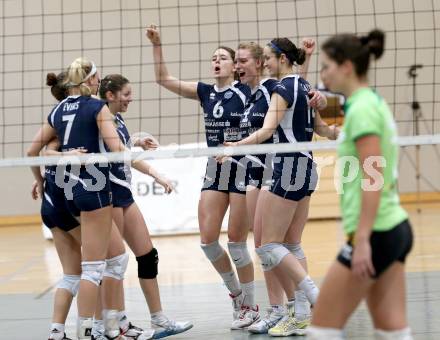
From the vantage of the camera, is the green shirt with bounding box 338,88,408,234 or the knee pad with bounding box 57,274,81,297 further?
the knee pad with bounding box 57,274,81,297

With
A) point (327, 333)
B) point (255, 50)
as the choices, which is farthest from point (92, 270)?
point (327, 333)

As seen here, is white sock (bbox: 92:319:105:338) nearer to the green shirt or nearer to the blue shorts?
the blue shorts

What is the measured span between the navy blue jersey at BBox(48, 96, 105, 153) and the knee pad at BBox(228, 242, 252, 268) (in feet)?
4.56

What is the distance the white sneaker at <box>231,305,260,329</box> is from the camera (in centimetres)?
645

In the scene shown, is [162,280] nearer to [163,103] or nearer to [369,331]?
[369,331]

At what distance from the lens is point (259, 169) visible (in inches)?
251

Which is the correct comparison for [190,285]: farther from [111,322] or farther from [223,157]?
[223,157]

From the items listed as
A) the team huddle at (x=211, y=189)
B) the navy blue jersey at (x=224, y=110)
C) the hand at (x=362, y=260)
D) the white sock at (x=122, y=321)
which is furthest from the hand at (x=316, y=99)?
the hand at (x=362, y=260)

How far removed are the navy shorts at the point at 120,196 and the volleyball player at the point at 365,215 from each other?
244 cm

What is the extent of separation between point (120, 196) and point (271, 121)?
1141mm

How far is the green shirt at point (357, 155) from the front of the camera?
377cm

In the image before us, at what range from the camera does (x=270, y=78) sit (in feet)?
20.7

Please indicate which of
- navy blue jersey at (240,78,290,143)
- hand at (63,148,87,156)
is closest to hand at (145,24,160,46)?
navy blue jersey at (240,78,290,143)

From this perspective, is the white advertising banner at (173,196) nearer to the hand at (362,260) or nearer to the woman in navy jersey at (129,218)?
the woman in navy jersey at (129,218)
